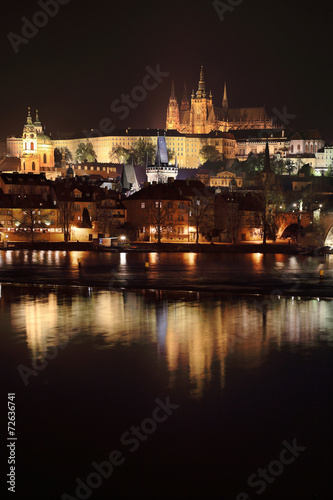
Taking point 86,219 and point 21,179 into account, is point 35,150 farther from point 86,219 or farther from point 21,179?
point 86,219

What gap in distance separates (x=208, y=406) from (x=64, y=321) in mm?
11353

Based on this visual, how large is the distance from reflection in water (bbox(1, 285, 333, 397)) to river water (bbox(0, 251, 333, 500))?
7cm

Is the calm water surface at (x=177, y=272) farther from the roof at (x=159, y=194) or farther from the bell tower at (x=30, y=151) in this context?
the bell tower at (x=30, y=151)

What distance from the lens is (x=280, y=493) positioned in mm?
12023

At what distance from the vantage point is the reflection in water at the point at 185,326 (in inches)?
780

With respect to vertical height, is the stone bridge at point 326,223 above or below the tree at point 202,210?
below

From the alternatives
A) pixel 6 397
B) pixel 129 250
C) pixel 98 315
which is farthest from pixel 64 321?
pixel 129 250

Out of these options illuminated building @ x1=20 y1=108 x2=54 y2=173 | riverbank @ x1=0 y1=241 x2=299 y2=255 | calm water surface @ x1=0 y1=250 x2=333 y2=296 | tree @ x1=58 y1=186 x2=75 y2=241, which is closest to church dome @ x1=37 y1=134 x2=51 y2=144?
illuminated building @ x1=20 y1=108 x2=54 y2=173

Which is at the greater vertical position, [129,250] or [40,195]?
[40,195]

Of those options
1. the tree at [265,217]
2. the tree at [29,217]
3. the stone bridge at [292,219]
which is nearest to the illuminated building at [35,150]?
the stone bridge at [292,219]

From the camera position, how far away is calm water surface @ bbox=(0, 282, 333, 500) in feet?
40.7

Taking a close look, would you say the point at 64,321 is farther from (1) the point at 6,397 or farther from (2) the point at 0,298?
(1) the point at 6,397

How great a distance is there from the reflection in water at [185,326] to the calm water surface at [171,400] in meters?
0.07

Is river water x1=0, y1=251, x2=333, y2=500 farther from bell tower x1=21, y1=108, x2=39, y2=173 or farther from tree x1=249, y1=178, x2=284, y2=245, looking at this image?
bell tower x1=21, y1=108, x2=39, y2=173
